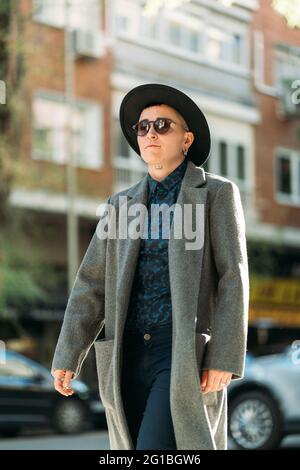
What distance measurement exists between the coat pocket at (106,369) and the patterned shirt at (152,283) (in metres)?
0.13

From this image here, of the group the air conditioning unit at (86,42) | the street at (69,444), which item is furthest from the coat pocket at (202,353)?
the air conditioning unit at (86,42)

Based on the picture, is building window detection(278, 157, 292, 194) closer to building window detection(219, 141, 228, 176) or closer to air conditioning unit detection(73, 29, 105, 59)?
building window detection(219, 141, 228, 176)

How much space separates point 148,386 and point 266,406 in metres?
7.46

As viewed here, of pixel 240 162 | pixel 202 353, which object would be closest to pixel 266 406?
pixel 202 353

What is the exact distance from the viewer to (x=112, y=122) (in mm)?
23938

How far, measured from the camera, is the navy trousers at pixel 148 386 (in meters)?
3.80

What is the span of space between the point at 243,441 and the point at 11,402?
709 cm

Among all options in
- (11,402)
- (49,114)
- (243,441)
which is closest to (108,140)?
(49,114)

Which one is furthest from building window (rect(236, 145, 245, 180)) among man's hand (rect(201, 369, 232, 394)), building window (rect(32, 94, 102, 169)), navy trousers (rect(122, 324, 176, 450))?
man's hand (rect(201, 369, 232, 394))

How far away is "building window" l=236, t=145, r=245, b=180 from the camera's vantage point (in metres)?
25.9

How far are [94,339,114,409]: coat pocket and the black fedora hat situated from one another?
2.82ft

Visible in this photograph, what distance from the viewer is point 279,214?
2669cm

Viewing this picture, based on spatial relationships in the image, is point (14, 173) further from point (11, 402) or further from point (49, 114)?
point (11, 402)
